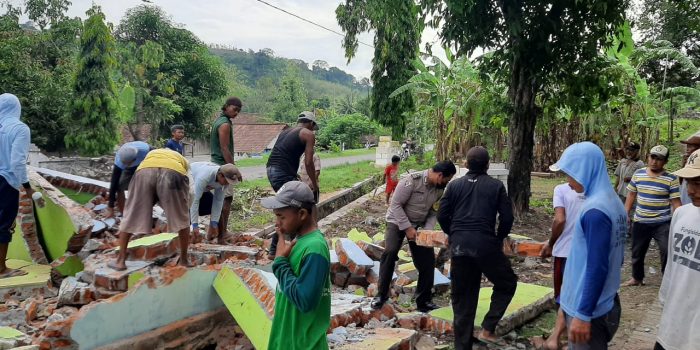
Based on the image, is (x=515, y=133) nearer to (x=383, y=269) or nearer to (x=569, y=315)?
(x=383, y=269)

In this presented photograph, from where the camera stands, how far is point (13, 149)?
205 inches

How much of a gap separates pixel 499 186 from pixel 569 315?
1.57 m

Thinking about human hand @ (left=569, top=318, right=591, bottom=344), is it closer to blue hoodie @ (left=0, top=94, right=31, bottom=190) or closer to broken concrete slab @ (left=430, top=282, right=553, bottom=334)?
broken concrete slab @ (left=430, top=282, right=553, bottom=334)

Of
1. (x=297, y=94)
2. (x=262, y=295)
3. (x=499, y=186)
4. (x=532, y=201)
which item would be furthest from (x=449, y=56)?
(x=297, y=94)

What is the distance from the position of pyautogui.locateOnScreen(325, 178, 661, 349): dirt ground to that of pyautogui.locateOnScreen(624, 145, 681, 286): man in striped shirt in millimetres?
519

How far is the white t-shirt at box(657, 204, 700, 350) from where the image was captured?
257 centimetres

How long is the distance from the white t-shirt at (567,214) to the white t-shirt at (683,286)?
160 centimetres

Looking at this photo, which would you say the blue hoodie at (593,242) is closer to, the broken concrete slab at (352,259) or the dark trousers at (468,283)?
the dark trousers at (468,283)

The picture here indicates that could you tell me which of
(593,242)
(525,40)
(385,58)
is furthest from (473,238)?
(385,58)

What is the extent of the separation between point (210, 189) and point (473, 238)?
3.32 m

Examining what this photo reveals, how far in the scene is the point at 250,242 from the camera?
6.87 metres

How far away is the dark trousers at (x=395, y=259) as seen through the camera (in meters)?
5.24

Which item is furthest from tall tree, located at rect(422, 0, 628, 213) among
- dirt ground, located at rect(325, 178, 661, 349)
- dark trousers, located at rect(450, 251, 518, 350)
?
dark trousers, located at rect(450, 251, 518, 350)

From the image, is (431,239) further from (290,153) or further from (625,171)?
(625,171)
